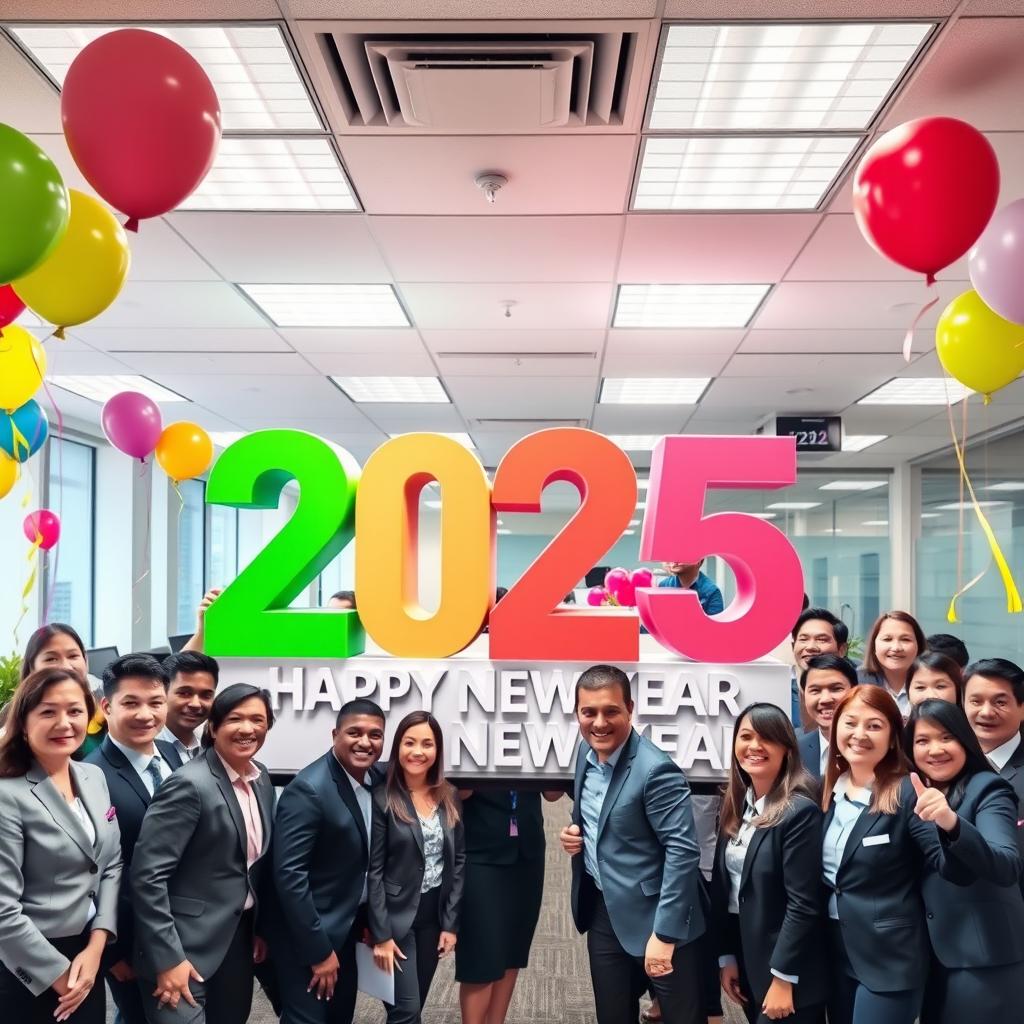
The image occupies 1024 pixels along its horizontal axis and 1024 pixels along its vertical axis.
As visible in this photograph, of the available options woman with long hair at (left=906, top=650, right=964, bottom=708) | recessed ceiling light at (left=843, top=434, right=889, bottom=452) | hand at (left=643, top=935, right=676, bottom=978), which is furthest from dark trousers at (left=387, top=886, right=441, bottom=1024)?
recessed ceiling light at (left=843, top=434, right=889, bottom=452)

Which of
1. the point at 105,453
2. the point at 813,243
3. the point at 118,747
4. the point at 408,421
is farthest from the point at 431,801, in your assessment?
Result: the point at 105,453

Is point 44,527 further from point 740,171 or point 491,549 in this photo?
point 740,171

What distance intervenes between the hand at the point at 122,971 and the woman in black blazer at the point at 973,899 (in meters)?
2.05

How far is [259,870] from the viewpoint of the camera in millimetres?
2354

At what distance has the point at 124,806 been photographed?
232 cm

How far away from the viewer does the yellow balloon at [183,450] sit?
452 centimetres

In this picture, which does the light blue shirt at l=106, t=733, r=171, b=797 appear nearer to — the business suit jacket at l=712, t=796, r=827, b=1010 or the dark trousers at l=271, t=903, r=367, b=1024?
the dark trousers at l=271, t=903, r=367, b=1024

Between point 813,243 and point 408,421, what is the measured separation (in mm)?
4715

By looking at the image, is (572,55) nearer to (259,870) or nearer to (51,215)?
(51,215)

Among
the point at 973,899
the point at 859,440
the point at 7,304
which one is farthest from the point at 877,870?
the point at 859,440

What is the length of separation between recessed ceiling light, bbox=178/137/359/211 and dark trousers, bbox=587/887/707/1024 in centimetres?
243

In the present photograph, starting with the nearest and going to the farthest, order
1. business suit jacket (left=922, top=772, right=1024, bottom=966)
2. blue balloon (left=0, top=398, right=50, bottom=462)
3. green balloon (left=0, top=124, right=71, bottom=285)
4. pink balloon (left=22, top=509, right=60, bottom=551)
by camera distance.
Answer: green balloon (left=0, top=124, right=71, bottom=285)
business suit jacket (left=922, top=772, right=1024, bottom=966)
blue balloon (left=0, top=398, right=50, bottom=462)
pink balloon (left=22, top=509, right=60, bottom=551)

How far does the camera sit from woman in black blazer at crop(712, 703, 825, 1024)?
219 cm

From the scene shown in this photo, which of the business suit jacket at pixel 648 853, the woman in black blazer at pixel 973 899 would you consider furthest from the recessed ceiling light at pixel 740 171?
the business suit jacket at pixel 648 853
